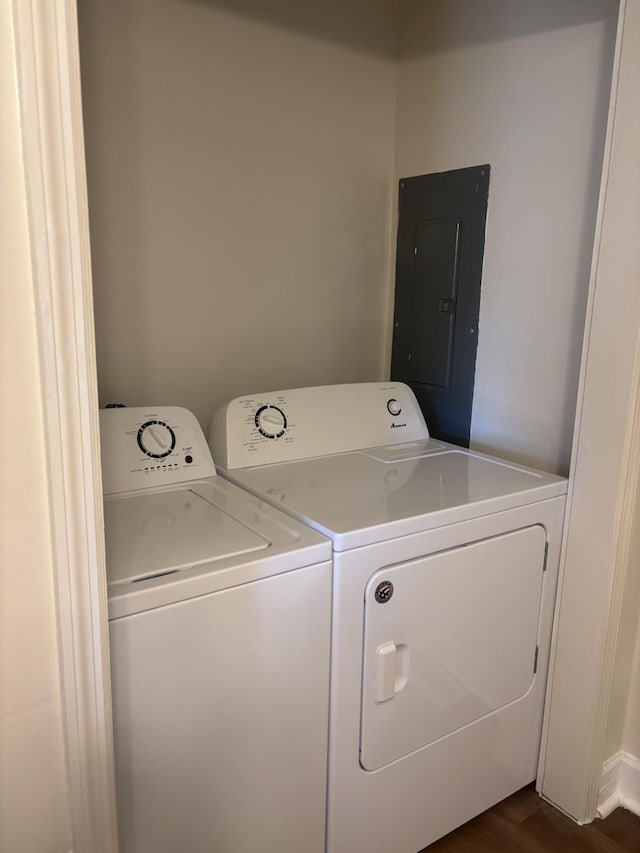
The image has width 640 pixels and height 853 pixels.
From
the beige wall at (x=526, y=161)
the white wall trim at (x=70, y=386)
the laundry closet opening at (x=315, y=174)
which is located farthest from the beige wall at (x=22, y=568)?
the beige wall at (x=526, y=161)

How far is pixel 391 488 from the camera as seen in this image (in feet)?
5.19

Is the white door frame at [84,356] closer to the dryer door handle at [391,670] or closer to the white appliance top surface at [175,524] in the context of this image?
the white appliance top surface at [175,524]

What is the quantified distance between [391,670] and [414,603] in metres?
0.15

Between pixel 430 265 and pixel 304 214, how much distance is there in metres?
0.45

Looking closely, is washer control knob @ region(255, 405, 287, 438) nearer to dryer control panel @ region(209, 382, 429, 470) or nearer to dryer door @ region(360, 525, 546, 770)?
dryer control panel @ region(209, 382, 429, 470)

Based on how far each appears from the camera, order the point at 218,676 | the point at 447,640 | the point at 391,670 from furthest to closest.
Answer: the point at 447,640 → the point at 391,670 → the point at 218,676

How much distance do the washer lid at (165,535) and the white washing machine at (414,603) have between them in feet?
0.51

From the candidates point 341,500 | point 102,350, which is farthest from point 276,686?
point 102,350

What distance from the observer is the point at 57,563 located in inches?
33.0

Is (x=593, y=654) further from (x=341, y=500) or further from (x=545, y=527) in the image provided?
(x=341, y=500)

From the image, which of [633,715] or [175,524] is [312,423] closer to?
[175,524]

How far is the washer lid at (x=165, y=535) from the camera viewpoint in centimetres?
115

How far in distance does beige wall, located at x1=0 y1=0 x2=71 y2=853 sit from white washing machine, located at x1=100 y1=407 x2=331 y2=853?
0.17 meters

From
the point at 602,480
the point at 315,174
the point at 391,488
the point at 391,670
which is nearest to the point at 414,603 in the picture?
the point at 391,670
